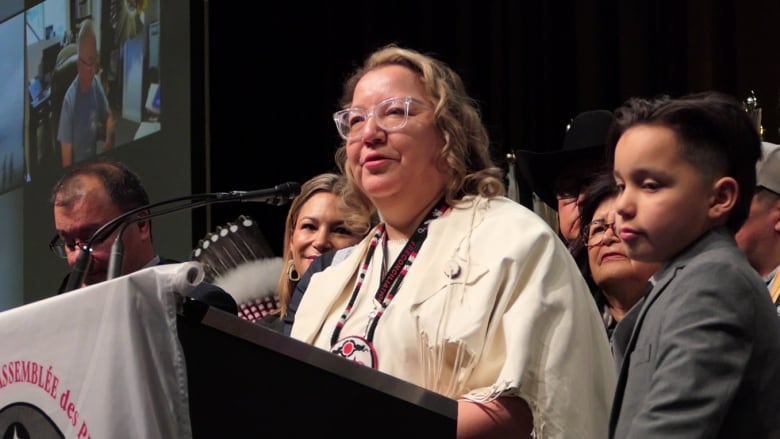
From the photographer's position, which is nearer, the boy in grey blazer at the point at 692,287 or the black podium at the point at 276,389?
the black podium at the point at 276,389

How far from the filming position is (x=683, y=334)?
6.75 feet

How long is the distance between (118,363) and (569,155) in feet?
7.20

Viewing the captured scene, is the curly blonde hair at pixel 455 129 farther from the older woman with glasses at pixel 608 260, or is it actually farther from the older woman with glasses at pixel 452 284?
the older woman with glasses at pixel 608 260

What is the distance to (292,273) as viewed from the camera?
411cm

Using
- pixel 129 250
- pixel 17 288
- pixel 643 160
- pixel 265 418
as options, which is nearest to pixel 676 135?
pixel 643 160

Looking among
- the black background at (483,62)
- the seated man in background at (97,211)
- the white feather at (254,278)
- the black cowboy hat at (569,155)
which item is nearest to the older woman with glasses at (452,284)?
the black cowboy hat at (569,155)

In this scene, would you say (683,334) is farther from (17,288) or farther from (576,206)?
(17,288)

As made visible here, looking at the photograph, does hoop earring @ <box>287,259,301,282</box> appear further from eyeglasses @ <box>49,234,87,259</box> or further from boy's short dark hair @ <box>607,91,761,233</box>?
boy's short dark hair @ <box>607,91,761,233</box>

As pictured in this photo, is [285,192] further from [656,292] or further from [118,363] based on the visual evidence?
[118,363]

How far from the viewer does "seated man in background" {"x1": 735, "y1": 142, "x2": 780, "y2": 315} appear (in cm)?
320

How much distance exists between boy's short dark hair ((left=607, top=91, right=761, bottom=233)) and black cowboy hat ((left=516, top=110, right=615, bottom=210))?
137 centimetres

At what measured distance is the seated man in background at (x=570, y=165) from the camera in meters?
3.64

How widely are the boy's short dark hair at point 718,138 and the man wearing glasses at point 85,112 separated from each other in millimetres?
4051

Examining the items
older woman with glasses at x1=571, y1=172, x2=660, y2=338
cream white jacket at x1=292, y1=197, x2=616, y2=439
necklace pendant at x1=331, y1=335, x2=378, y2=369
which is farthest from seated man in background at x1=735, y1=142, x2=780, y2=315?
necklace pendant at x1=331, y1=335, x2=378, y2=369
